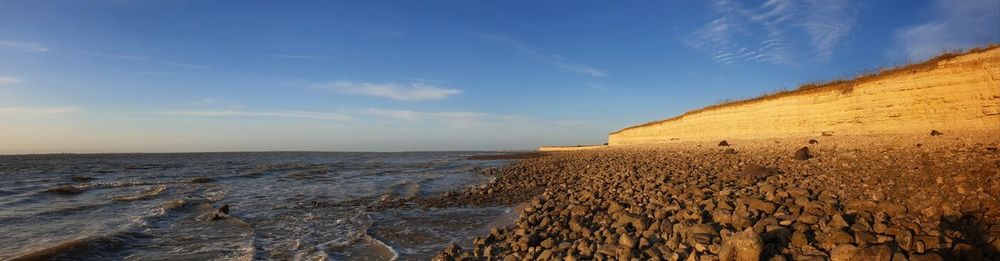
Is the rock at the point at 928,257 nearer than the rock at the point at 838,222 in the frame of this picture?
Yes

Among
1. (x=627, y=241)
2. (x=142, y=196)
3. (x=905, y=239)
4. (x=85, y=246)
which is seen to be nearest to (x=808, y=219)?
(x=905, y=239)

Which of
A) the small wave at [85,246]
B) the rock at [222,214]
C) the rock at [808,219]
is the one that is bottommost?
the small wave at [85,246]

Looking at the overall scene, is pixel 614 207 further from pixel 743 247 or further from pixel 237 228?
pixel 237 228

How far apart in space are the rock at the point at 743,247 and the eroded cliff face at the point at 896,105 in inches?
613

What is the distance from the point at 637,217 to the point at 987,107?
53.0 feet

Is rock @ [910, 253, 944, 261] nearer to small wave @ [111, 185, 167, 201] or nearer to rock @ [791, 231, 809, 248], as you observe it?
rock @ [791, 231, 809, 248]

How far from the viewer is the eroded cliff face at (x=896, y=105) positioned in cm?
1557

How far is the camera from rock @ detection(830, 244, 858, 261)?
4223mm

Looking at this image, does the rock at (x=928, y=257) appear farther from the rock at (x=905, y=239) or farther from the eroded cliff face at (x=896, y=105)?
the eroded cliff face at (x=896, y=105)

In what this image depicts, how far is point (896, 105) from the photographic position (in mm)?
18344

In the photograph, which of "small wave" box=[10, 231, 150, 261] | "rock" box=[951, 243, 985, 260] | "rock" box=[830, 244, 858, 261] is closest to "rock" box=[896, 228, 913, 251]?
"rock" box=[951, 243, 985, 260]

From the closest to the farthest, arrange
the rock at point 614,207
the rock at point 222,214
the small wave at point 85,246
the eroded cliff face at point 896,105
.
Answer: the small wave at point 85,246, the rock at point 614,207, the rock at point 222,214, the eroded cliff face at point 896,105

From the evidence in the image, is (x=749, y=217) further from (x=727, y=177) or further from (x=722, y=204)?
(x=727, y=177)

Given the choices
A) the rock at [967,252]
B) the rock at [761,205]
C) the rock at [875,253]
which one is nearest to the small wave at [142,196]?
the rock at [761,205]
